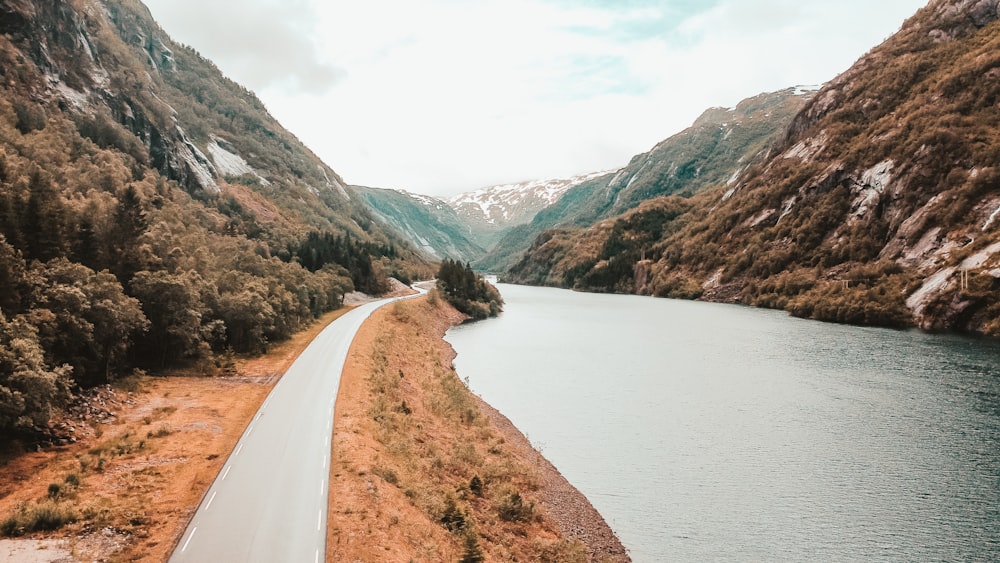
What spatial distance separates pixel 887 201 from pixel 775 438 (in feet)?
368

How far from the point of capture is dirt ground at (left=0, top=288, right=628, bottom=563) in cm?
2189

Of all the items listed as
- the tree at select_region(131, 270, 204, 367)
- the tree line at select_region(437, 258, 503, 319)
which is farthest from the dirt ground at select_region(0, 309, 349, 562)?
the tree line at select_region(437, 258, 503, 319)

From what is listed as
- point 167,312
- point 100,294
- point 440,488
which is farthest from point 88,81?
point 440,488

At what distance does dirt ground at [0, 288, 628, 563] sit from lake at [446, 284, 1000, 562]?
3.84 m

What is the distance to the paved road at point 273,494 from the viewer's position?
20250 mm

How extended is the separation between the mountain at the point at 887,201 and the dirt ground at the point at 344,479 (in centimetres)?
8586

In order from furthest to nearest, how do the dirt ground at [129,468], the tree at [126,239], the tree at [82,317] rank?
the tree at [126,239] → the tree at [82,317] → the dirt ground at [129,468]

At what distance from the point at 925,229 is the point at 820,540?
Result: 112 meters

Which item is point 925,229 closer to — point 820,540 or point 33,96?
point 820,540

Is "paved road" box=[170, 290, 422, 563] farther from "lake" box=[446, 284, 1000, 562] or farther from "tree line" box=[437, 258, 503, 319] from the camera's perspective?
"tree line" box=[437, 258, 503, 319]

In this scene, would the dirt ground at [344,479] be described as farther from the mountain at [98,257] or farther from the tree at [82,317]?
the mountain at [98,257]

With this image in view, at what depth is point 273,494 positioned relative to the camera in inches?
969

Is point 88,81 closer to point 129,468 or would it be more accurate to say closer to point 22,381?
point 22,381

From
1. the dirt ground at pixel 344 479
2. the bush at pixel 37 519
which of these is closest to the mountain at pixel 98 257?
the dirt ground at pixel 344 479
